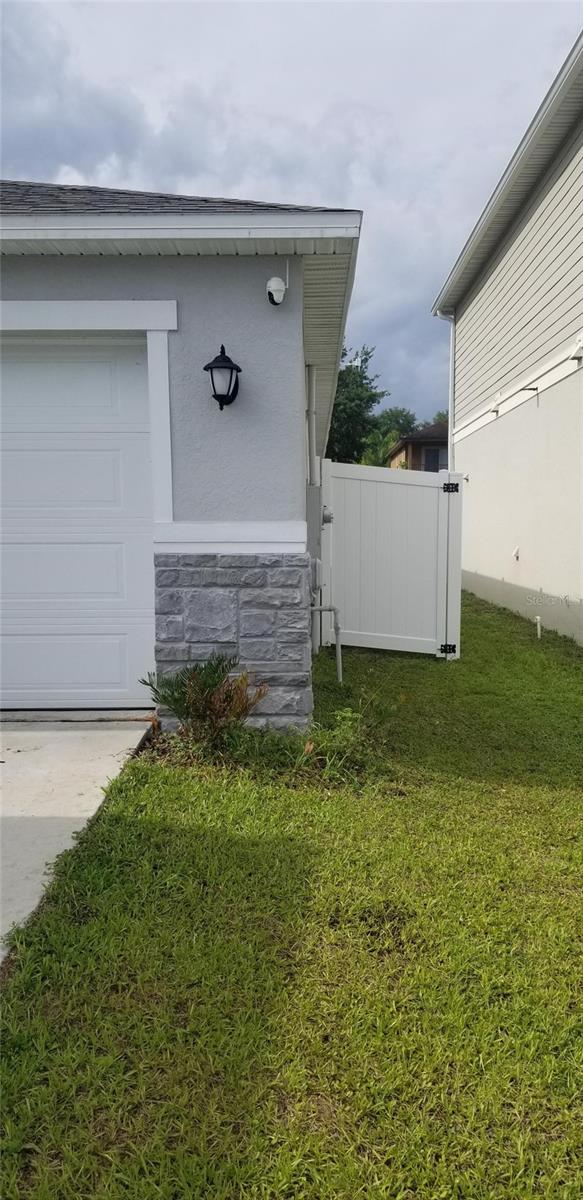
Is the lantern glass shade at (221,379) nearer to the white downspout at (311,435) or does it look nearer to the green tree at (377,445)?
the white downspout at (311,435)

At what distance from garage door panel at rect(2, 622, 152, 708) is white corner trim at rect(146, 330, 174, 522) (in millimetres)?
829

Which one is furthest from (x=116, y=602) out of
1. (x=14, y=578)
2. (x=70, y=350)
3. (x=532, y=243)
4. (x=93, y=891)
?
(x=532, y=243)

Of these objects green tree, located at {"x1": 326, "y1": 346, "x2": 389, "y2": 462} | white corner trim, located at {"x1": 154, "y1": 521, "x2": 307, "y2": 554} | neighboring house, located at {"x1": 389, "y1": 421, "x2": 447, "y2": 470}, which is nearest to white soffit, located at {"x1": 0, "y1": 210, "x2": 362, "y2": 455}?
white corner trim, located at {"x1": 154, "y1": 521, "x2": 307, "y2": 554}

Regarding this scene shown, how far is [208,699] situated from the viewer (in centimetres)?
395

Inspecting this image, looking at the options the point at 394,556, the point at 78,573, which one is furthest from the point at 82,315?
the point at 394,556

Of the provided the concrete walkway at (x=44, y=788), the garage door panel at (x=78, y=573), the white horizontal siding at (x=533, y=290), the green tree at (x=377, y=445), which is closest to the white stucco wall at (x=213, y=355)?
the garage door panel at (x=78, y=573)

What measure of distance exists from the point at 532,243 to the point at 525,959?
8994mm

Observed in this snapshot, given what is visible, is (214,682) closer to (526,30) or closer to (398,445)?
(526,30)

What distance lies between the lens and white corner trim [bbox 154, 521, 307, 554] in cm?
418

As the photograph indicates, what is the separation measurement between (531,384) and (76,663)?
22.8 ft

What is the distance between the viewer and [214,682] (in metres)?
3.98

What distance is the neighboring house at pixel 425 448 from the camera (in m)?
27.7

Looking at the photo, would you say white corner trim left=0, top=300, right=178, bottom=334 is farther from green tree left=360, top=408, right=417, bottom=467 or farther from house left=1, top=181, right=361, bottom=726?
green tree left=360, top=408, right=417, bottom=467

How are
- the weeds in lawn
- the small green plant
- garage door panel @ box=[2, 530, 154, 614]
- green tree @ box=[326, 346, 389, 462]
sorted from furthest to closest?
green tree @ box=[326, 346, 389, 462]
garage door panel @ box=[2, 530, 154, 614]
the small green plant
the weeds in lawn
